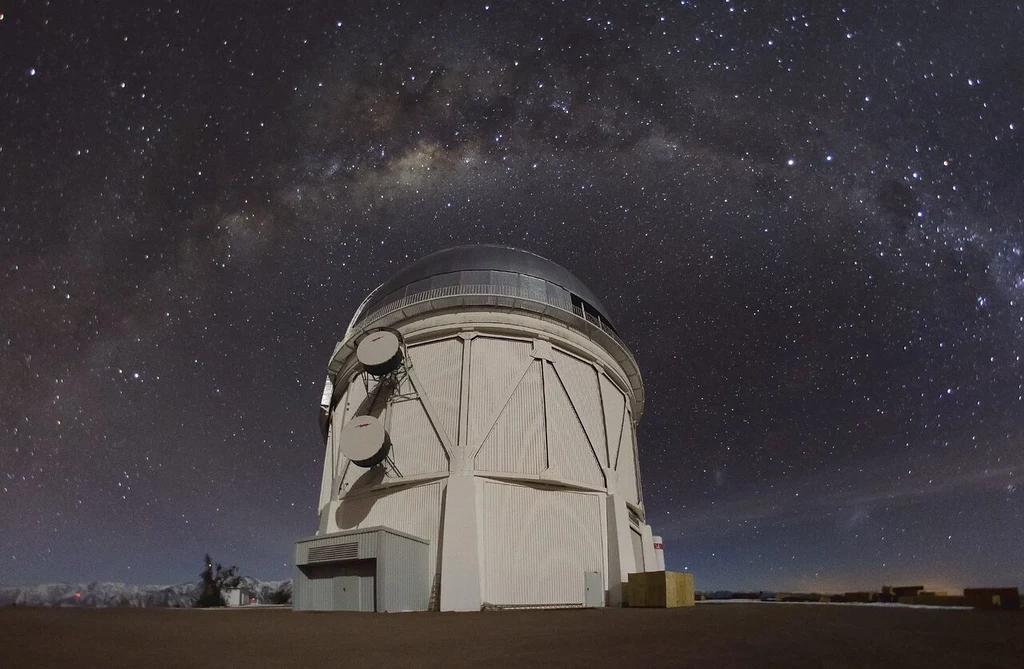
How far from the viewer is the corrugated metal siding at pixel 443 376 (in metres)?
21.5

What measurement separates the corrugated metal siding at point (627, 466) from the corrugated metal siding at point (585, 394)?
4.98 feet

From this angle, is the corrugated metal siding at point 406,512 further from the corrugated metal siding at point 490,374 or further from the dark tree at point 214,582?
the dark tree at point 214,582

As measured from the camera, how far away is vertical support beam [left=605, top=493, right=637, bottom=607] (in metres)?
20.3

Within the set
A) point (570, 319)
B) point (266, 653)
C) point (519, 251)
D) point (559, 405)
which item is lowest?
point (266, 653)

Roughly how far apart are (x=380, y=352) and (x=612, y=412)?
11331mm

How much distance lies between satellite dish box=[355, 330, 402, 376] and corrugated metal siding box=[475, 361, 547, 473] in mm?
5010

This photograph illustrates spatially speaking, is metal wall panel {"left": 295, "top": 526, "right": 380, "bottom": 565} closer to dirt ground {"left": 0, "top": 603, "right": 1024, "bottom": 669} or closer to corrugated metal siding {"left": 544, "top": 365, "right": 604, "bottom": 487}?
dirt ground {"left": 0, "top": 603, "right": 1024, "bottom": 669}

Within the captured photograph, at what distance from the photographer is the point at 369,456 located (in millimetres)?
20047

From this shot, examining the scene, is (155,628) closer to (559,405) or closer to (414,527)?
(414,527)

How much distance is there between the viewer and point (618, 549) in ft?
68.3

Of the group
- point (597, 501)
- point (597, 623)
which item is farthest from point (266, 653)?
point (597, 501)

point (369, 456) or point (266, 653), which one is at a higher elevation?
point (369, 456)

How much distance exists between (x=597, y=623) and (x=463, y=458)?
9552 millimetres

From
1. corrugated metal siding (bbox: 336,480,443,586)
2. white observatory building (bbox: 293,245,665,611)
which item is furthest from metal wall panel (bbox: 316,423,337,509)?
corrugated metal siding (bbox: 336,480,443,586)
